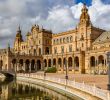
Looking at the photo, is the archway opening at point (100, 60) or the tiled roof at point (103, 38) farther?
the tiled roof at point (103, 38)

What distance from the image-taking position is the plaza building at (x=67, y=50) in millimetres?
76312

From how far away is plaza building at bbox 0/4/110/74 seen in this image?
250 feet

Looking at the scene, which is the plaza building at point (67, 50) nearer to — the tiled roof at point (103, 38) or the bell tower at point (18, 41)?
the tiled roof at point (103, 38)

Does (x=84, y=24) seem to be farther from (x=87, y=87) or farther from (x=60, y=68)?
(x=87, y=87)

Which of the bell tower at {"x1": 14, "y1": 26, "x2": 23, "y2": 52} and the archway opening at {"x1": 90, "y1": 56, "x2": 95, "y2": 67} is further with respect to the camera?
the bell tower at {"x1": 14, "y1": 26, "x2": 23, "y2": 52}

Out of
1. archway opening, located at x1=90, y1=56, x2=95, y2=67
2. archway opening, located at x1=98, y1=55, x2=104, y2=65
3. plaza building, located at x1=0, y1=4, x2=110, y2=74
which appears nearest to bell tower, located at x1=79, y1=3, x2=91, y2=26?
plaza building, located at x1=0, y1=4, x2=110, y2=74

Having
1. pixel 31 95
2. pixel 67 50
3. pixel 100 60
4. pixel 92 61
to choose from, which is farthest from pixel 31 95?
pixel 67 50

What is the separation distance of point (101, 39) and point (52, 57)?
1962 centimetres

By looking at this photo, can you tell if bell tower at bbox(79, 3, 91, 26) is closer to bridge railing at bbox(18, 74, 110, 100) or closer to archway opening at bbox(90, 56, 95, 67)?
archway opening at bbox(90, 56, 95, 67)

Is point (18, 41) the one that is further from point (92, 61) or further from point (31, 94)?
point (31, 94)

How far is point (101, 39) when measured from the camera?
83000mm

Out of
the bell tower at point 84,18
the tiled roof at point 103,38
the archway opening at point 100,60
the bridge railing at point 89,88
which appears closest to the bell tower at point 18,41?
the bell tower at point 84,18

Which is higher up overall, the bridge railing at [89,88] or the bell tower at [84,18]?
the bell tower at [84,18]

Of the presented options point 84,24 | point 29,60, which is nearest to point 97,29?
point 84,24
